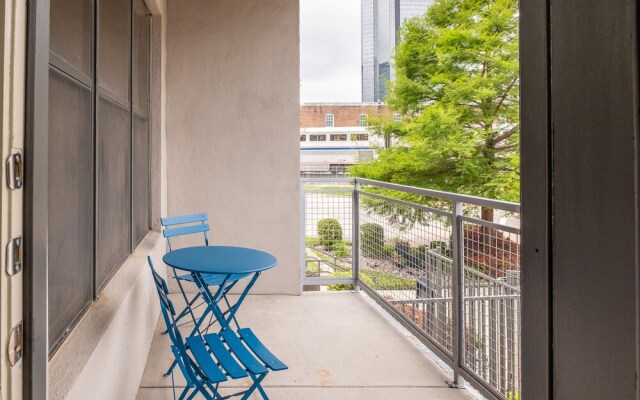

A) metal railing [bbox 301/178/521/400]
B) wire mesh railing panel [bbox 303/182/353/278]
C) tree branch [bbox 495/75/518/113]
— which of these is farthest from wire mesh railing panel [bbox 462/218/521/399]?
tree branch [bbox 495/75/518/113]

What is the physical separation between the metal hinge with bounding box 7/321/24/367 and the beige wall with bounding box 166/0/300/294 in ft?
12.1

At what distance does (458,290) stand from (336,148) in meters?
13.7

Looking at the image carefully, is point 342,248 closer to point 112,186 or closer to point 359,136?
point 112,186

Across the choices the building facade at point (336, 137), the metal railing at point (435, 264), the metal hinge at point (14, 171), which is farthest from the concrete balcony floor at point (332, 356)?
the building facade at point (336, 137)

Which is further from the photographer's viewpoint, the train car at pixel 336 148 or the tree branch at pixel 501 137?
the train car at pixel 336 148

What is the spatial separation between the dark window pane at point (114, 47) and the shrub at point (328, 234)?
2367 millimetres

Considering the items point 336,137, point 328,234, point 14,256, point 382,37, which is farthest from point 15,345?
point 336,137

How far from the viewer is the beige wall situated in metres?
4.27

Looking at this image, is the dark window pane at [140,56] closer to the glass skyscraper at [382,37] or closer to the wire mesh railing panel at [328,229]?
the wire mesh railing panel at [328,229]

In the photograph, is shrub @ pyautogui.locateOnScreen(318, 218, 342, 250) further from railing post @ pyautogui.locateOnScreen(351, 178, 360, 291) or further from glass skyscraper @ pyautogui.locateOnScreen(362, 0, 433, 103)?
glass skyscraper @ pyautogui.locateOnScreen(362, 0, 433, 103)

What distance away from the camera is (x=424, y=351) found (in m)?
3.04

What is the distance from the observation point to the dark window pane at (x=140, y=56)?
3.05m

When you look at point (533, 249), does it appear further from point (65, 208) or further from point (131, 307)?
point (131, 307)

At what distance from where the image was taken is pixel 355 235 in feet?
14.5
